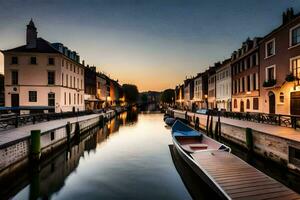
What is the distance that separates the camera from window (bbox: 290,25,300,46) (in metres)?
23.1

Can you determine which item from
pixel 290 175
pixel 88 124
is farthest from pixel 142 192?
pixel 88 124

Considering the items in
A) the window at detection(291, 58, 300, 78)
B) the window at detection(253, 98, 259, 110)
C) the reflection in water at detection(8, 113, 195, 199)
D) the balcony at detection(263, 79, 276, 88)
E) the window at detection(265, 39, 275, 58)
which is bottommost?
the reflection in water at detection(8, 113, 195, 199)

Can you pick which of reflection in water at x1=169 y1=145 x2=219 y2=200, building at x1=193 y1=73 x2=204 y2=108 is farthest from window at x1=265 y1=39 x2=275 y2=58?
building at x1=193 y1=73 x2=204 y2=108

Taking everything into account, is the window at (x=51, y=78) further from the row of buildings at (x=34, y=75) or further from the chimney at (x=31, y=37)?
the chimney at (x=31, y=37)

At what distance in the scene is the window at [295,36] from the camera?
23.1m

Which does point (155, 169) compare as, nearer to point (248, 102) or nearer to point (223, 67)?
point (248, 102)

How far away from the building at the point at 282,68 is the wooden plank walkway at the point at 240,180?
1472 cm

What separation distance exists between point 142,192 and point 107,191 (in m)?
1.87

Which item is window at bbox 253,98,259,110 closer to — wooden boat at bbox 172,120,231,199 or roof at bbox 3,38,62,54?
wooden boat at bbox 172,120,231,199

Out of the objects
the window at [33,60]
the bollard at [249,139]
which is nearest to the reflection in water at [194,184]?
the bollard at [249,139]

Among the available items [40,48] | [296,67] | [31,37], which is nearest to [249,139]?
[296,67]

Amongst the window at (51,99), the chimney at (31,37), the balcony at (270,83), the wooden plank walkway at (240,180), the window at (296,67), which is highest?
the chimney at (31,37)

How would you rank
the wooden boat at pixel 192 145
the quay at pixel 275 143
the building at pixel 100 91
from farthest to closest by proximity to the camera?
the building at pixel 100 91 < the wooden boat at pixel 192 145 < the quay at pixel 275 143

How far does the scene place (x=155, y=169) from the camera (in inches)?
664
